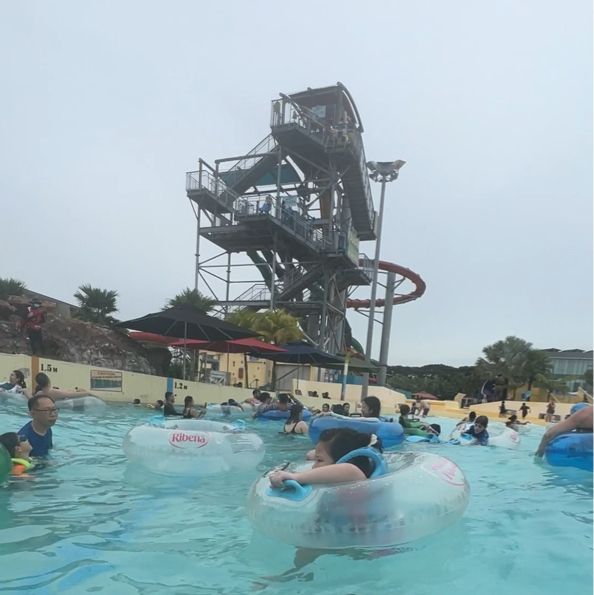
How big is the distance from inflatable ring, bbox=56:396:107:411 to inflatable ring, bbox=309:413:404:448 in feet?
16.9

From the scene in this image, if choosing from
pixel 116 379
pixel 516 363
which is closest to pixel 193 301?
pixel 116 379

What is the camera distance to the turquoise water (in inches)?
120

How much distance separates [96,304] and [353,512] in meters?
20.3

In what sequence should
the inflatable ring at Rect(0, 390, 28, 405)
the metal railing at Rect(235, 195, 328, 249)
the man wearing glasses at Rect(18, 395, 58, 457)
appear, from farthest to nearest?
the metal railing at Rect(235, 195, 328, 249) < the inflatable ring at Rect(0, 390, 28, 405) < the man wearing glasses at Rect(18, 395, 58, 457)

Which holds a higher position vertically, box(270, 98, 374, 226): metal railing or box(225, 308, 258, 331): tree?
box(270, 98, 374, 226): metal railing

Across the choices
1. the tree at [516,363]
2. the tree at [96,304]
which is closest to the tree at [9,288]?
the tree at [96,304]

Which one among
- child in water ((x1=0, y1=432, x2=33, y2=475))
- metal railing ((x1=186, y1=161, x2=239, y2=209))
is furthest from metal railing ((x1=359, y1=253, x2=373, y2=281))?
child in water ((x1=0, y1=432, x2=33, y2=475))

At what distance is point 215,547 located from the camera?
3.63 metres

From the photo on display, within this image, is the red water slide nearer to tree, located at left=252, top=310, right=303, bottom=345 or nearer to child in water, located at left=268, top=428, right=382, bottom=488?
tree, located at left=252, top=310, right=303, bottom=345

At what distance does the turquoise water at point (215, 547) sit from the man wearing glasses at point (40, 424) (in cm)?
23

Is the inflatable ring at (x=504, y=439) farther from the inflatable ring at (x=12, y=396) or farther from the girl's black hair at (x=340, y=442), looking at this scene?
the inflatable ring at (x=12, y=396)

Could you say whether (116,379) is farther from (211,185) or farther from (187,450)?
(211,185)

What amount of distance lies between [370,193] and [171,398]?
90.8 feet

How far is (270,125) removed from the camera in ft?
97.9
